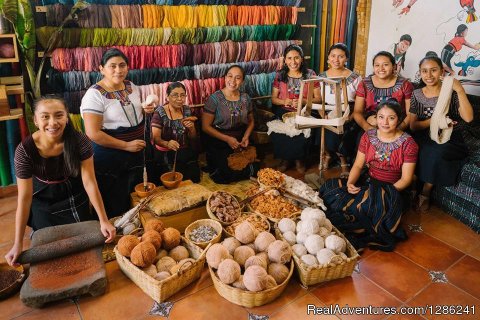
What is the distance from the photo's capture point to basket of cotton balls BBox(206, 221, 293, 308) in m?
2.31

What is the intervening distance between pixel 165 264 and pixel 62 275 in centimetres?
61

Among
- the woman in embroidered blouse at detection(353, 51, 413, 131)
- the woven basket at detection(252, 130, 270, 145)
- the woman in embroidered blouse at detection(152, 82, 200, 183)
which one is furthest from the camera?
the woven basket at detection(252, 130, 270, 145)

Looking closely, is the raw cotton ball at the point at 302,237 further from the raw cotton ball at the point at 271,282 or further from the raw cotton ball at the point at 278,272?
the raw cotton ball at the point at 271,282

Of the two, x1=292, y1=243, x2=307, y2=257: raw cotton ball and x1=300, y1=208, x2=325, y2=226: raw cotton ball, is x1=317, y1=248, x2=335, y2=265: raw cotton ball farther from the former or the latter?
x1=300, y1=208, x2=325, y2=226: raw cotton ball

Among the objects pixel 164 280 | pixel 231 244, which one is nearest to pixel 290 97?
pixel 231 244

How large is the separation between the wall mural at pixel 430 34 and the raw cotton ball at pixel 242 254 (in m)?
3.07

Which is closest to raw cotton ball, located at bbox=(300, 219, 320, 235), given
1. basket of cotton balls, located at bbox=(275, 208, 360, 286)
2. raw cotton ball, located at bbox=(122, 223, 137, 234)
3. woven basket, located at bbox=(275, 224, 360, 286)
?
basket of cotton balls, located at bbox=(275, 208, 360, 286)

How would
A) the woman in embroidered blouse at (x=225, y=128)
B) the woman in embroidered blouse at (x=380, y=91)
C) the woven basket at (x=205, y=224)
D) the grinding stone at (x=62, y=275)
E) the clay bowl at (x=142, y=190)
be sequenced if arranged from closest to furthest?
the grinding stone at (x=62, y=275) < the woven basket at (x=205, y=224) < the clay bowl at (x=142, y=190) < the woman in embroidered blouse at (x=380, y=91) < the woman in embroidered blouse at (x=225, y=128)

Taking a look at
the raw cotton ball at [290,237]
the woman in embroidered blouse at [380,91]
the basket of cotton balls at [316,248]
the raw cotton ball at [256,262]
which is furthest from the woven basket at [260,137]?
the raw cotton ball at [256,262]

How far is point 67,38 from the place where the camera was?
3.53 m

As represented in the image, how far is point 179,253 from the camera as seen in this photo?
2.62m

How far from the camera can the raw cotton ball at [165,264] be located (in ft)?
8.18

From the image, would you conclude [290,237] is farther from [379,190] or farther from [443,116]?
[443,116]

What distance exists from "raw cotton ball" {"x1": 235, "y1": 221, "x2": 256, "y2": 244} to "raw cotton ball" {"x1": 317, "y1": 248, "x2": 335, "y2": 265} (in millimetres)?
463
